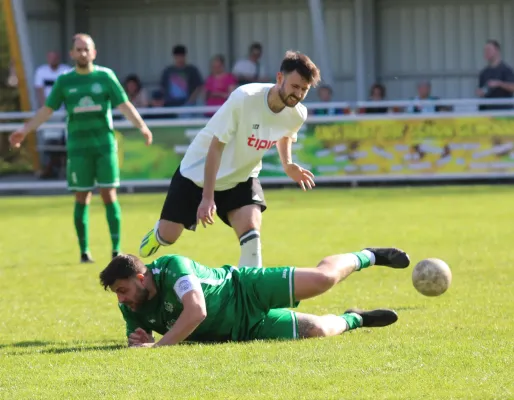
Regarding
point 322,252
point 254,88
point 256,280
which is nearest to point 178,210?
point 254,88

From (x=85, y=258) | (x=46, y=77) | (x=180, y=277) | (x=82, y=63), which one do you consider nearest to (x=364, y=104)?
(x=46, y=77)

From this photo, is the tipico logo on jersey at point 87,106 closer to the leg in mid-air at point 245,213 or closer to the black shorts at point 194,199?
the black shorts at point 194,199

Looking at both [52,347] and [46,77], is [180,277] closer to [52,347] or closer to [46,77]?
[52,347]

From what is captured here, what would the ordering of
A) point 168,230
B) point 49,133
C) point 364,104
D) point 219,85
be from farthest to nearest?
point 219,85
point 49,133
point 364,104
point 168,230

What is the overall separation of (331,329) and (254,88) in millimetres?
1803

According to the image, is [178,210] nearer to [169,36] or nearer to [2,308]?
[2,308]

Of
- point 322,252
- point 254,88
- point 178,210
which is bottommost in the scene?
point 322,252

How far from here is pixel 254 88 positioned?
7.93 m

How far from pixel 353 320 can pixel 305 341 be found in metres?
0.57

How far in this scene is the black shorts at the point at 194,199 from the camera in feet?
27.5

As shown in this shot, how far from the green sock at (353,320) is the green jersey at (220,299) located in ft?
1.57

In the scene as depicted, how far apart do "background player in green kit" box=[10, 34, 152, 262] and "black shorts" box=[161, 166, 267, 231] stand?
283 cm

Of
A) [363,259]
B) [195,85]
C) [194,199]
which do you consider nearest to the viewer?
[363,259]

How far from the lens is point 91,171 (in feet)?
38.3
